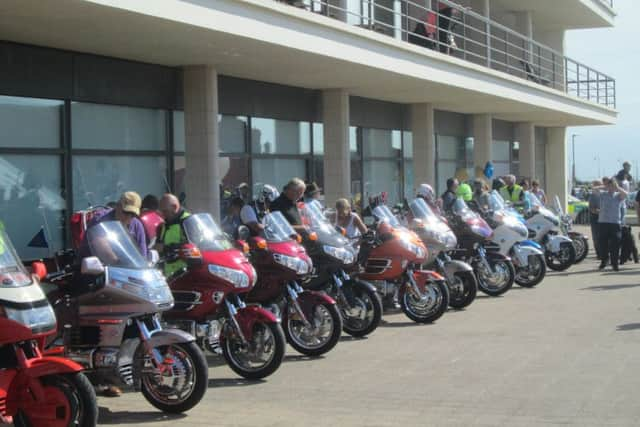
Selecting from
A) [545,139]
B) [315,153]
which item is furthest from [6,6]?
[545,139]

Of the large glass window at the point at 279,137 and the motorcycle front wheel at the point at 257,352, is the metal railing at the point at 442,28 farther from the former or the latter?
the motorcycle front wheel at the point at 257,352

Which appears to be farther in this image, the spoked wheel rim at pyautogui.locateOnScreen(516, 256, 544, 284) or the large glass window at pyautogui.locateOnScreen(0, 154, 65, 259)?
the spoked wheel rim at pyautogui.locateOnScreen(516, 256, 544, 284)

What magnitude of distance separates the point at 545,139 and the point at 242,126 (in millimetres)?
21410

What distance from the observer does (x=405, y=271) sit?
11.1 metres

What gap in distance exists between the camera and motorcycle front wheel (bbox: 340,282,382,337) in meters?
10.0

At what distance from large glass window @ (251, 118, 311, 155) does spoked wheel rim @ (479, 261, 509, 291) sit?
6248 millimetres

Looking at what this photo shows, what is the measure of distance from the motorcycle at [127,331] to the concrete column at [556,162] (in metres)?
31.5

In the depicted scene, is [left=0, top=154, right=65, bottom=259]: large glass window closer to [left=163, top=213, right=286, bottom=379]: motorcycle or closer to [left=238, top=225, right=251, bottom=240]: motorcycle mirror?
[left=238, top=225, right=251, bottom=240]: motorcycle mirror

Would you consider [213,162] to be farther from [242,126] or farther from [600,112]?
[600,112]

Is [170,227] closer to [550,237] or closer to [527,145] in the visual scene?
[550,237]

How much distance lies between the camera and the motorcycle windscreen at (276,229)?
9.21 metres

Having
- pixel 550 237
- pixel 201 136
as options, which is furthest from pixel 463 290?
pixel 550 237

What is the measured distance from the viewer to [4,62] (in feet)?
42.0

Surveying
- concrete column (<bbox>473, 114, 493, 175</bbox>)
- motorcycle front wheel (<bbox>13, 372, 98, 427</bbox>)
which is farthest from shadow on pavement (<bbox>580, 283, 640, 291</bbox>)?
concrete column (<bbox>473, 114, 493, 175</bbox>)
